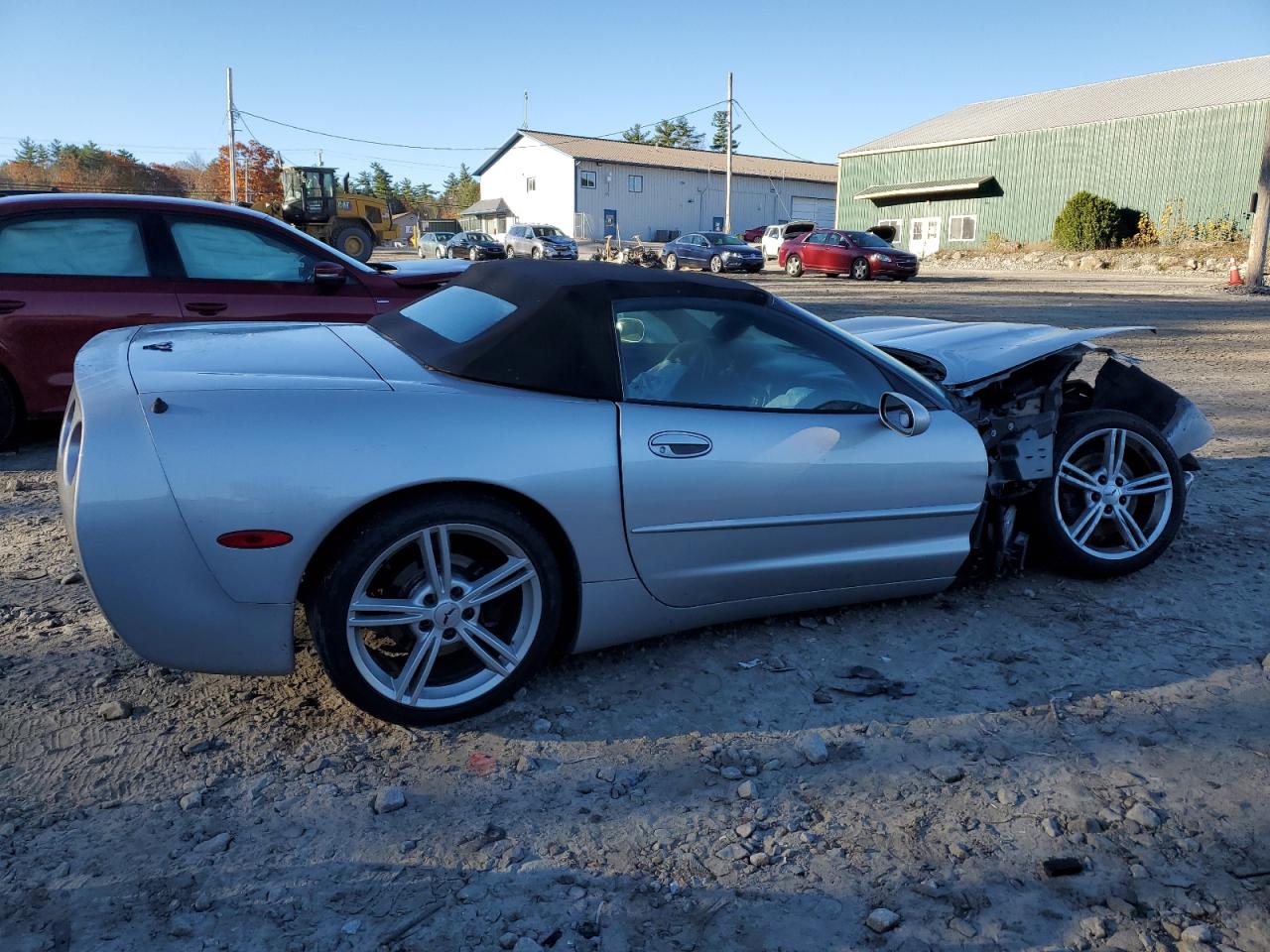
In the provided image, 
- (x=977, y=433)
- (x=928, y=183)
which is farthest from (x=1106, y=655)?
(x=928, y=183)

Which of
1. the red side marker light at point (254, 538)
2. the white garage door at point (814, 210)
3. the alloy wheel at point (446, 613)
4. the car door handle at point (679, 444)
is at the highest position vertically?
the white garage door at point (814, 210)

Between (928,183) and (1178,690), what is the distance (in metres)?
40.0

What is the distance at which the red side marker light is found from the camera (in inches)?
96.3

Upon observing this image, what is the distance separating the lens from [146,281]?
5.59 meters

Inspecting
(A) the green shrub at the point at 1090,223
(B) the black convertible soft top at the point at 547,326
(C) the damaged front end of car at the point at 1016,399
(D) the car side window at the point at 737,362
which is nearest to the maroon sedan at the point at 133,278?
(B) the black convertible soft top at the point at 547,326

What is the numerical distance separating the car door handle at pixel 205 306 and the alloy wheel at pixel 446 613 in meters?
3.63

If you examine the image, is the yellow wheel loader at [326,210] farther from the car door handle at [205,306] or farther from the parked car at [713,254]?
the car door handle at [205,306]

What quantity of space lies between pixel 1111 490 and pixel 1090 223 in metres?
31.9

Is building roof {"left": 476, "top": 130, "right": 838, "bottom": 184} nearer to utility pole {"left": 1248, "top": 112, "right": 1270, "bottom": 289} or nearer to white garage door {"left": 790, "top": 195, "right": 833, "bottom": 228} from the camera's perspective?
white garage door {"left": 790, "top": 195, "right": 833, "bottom": 228}

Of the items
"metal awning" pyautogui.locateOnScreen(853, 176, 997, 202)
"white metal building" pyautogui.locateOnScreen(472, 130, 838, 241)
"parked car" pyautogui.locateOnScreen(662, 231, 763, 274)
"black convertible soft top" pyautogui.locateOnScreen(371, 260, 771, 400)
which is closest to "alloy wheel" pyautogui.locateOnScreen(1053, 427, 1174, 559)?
"black convertible soft top" pyautogui.locateOnScreen(371, 260, 771, 400)

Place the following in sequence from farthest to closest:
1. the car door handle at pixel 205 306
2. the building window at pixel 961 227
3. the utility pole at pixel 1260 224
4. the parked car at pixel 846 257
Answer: the building window at pixel 961 227, the parked car at pixel 846 257, the utility pole at pixel 1260 224, the car door handle at pixel 205 306

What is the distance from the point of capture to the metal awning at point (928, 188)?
37.4 meters

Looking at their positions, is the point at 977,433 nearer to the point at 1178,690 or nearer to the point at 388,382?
the point at 1178,690

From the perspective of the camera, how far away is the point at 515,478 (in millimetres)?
2715
